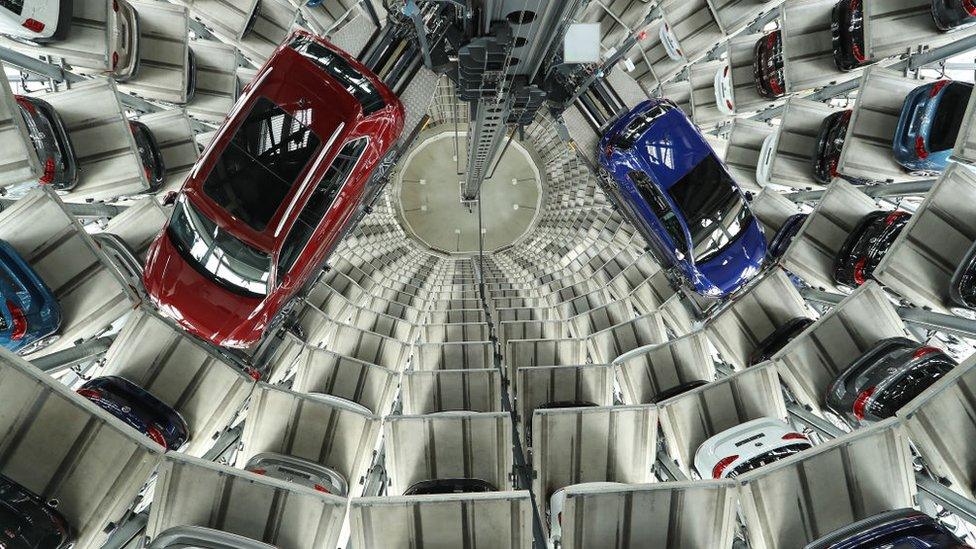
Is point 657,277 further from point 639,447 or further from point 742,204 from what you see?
point 639,447

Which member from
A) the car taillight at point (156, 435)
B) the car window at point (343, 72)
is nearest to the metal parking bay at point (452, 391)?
the car taillight at point (156, 435)

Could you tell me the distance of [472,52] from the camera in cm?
407

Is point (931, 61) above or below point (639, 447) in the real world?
above

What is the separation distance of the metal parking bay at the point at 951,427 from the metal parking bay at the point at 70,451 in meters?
5.62

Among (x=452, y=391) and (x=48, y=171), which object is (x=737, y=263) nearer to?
(x=452, y=391)

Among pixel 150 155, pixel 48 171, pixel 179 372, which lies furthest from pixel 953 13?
pixel 150 155

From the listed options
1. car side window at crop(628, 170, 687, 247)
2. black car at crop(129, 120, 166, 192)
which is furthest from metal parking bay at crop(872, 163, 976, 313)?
black car at crop(129, 120, 166, 192)

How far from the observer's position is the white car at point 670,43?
8.14m

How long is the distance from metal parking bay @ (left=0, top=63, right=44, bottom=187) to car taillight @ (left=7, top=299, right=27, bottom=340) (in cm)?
114

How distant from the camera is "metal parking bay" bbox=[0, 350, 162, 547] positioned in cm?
317

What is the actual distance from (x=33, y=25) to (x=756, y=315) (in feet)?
29.9

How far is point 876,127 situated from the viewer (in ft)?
19.0

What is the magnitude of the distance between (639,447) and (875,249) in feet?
12.1

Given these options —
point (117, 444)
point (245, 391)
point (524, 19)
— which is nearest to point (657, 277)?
point (524, 19)
